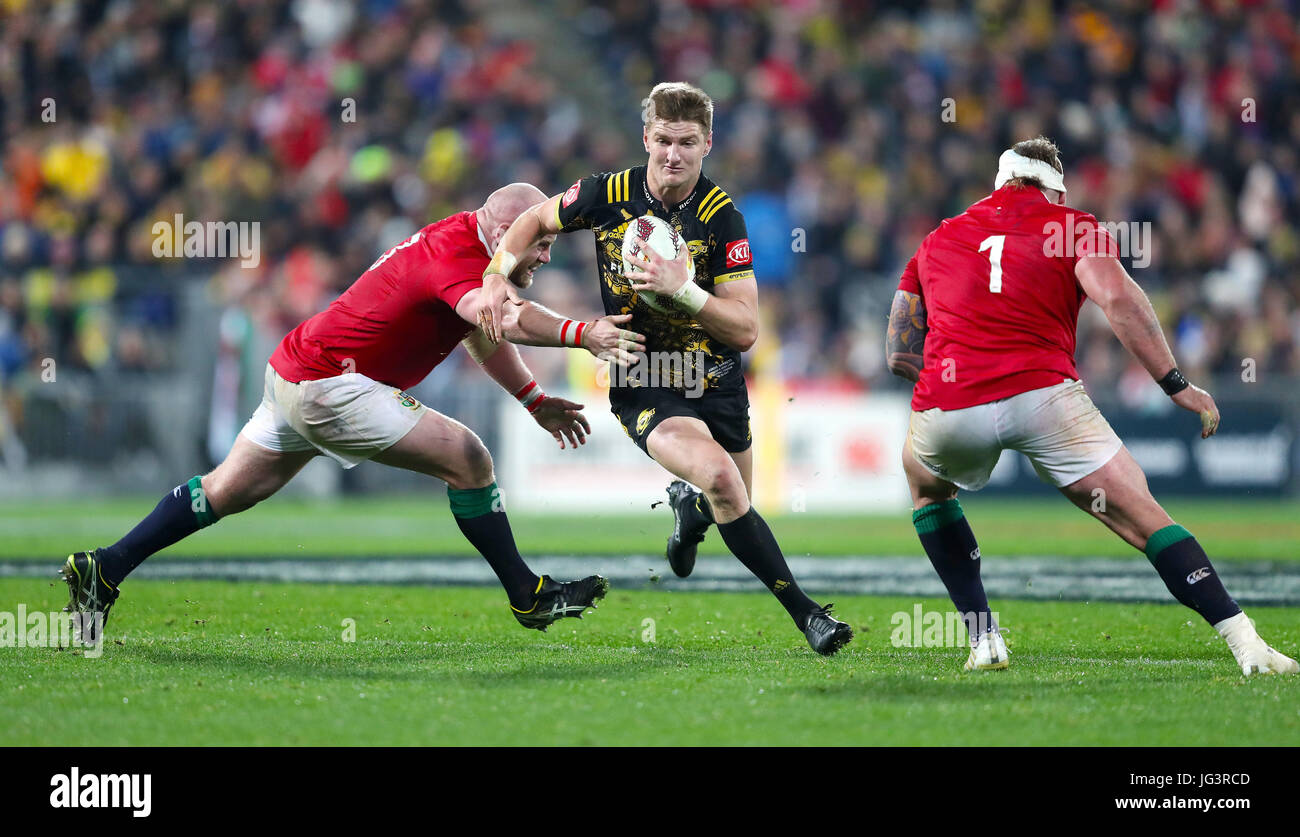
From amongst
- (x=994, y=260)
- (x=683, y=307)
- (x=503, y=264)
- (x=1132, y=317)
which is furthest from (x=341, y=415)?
(x=1132, y=317)

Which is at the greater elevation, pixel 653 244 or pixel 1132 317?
pixel 653 244

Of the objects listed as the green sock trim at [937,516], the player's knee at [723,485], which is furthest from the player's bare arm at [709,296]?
the green sock trim at [937,516]

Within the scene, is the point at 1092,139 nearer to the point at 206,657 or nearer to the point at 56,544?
the point at 56,544

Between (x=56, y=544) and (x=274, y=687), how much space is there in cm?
794

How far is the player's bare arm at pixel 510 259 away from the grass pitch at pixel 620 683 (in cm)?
152

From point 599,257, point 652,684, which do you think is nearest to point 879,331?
point 599,257

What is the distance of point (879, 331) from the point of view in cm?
2011

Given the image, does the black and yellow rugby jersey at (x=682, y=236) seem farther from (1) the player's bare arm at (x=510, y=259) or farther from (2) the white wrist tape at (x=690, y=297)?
(2) the white wrist tape at (x=690, y=297)

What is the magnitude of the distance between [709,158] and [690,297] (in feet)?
54.4

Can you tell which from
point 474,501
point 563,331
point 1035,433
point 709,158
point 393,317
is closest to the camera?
point 1035,433

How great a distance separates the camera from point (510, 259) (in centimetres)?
686

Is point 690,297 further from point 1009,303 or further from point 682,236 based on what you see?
point 1009,303

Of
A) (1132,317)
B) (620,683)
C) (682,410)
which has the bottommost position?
(620,683)

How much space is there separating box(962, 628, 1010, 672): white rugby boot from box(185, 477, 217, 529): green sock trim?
3559mm
